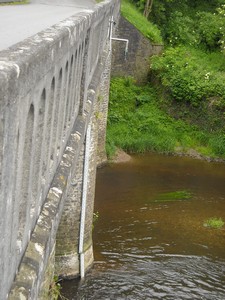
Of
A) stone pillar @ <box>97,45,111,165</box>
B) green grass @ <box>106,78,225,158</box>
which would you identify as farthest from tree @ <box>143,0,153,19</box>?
stone pillar @ <box>97,45,111,165</box>

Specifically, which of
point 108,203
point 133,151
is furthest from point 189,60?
point 108,203

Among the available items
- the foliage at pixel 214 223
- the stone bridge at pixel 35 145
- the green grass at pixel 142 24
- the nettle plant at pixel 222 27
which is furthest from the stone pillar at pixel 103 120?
the stone bridge at pixel 35 145

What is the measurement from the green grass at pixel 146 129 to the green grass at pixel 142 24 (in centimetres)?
228

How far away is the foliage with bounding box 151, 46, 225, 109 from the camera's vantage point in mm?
25812

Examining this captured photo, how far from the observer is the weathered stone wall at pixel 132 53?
27.5m

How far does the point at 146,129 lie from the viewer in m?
25.7

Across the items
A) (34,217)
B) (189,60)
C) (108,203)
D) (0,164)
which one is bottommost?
(108,203)

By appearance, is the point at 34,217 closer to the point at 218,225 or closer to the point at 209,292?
the point at 209,292

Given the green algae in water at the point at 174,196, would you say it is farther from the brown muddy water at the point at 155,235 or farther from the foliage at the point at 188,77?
the foliage at the point at 188,77

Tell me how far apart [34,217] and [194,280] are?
9.93m

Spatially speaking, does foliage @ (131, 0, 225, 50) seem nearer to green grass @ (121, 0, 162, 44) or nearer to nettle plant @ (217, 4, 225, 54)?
nettle plant @ (217, 4, 225, 54)

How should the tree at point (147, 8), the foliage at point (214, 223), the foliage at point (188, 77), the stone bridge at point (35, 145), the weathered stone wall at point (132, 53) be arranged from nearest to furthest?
the stone bridge at point (35, 145)
the foliage at point (214, 223)
the foliage at point (188, 77)
the weathered stone wall at point (132, 53)
the tree at point (147, 8)

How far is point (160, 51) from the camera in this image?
2844 centimetres

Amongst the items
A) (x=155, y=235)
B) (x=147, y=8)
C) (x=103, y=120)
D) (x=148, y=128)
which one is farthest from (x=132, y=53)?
(x=155, y=235)
